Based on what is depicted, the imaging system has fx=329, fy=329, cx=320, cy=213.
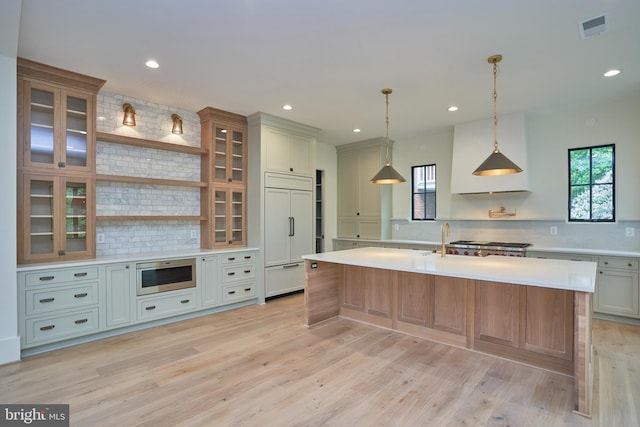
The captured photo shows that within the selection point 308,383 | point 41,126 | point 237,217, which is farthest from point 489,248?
point 41,126

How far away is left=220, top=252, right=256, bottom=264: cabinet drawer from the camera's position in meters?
4.56

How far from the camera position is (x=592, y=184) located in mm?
4531

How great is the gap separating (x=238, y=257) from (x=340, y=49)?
120 inches

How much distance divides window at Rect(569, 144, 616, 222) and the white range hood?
62 cm

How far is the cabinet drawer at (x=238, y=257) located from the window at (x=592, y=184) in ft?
15.2

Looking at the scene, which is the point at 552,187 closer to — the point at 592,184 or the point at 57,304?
the point at 592,184

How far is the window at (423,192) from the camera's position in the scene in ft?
20.0

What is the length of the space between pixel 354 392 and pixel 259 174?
3325 millimetres

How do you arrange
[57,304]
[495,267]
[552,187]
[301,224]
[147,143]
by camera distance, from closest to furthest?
[495,267], [57,304], [147,143], [552,187], [301,224]

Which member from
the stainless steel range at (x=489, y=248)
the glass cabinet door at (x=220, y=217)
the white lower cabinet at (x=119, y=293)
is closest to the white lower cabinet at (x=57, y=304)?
the white lower cabinet at (x=119, y=293)

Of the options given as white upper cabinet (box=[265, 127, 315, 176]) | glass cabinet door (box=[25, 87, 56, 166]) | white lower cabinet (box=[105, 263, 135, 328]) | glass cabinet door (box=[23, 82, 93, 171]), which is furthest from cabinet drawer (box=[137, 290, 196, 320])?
white upper cabinet (box=[265, 127, 315, 176])

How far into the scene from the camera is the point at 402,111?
15.5ft

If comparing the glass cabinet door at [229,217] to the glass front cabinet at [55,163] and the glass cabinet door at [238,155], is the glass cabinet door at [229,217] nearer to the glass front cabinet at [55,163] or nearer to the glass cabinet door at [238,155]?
the glass cabinet door at [238,155]

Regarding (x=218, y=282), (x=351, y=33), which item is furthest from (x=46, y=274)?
(x=351, y=33)
